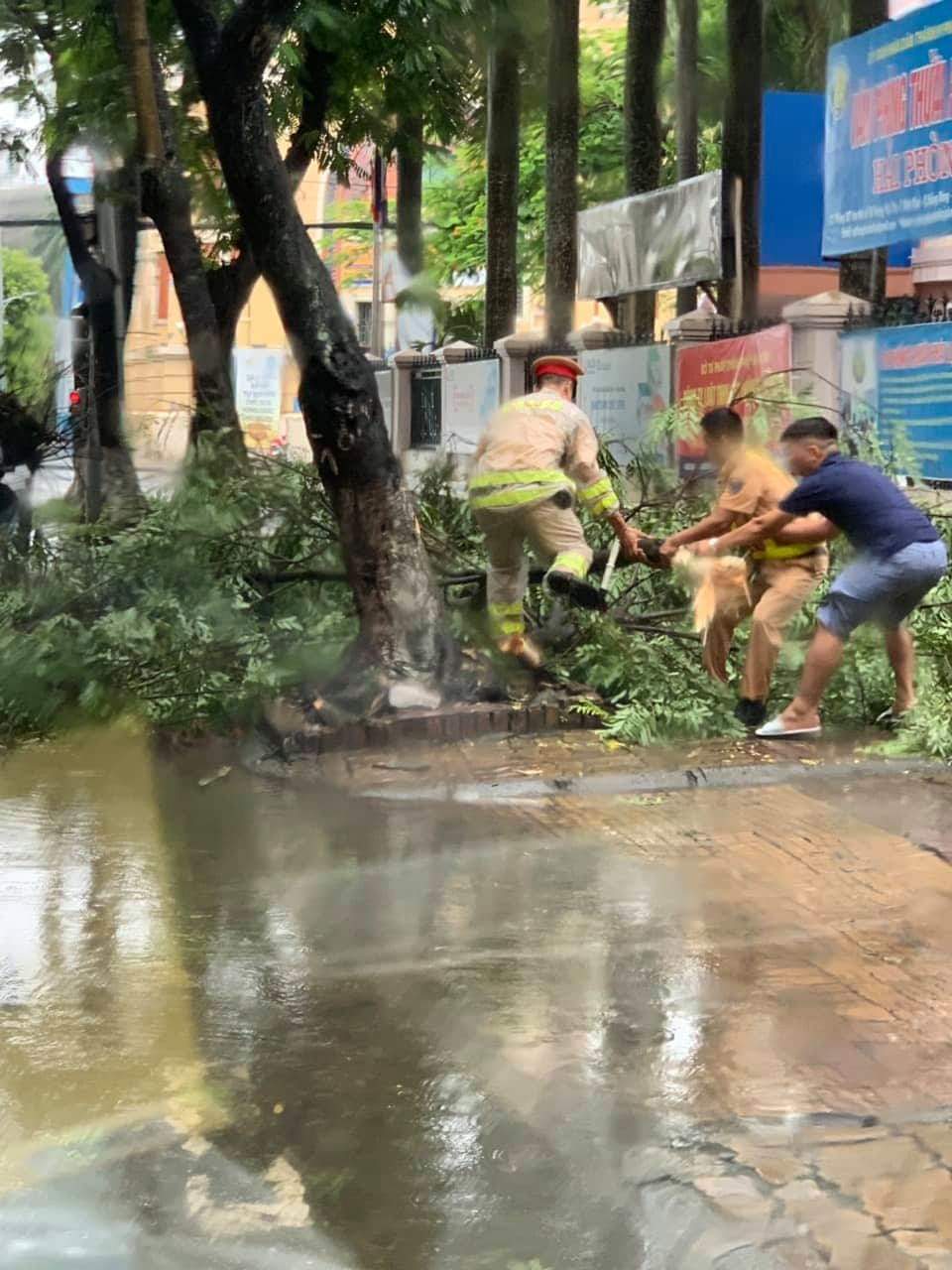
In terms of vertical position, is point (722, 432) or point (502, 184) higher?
point (502, 184)

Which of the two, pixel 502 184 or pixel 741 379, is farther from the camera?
pixel 502 184

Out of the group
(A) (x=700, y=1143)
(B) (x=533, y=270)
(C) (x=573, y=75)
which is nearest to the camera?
(A) (x=700, y=1143)

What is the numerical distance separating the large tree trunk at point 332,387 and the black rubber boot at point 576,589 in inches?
27.3

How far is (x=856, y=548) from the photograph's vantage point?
7398 millimetres

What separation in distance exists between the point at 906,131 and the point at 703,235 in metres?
4.58

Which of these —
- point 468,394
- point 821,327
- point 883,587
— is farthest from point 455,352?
point 883,587

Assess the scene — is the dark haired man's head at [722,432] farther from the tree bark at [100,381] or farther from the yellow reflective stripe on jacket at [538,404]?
the tree bark at [100,381]

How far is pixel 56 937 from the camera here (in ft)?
16.8

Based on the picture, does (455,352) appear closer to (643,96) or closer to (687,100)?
(687,100)

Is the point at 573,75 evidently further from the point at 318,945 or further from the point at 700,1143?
the point at 700,1143

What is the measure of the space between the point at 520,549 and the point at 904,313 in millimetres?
6198

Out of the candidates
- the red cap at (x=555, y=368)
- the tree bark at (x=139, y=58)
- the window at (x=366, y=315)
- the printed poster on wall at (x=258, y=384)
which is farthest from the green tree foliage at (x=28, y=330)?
the red cap at (x=555, y=368)

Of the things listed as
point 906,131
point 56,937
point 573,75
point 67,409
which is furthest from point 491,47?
point 56,937

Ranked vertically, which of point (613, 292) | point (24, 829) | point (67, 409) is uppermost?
point (613, 292)
